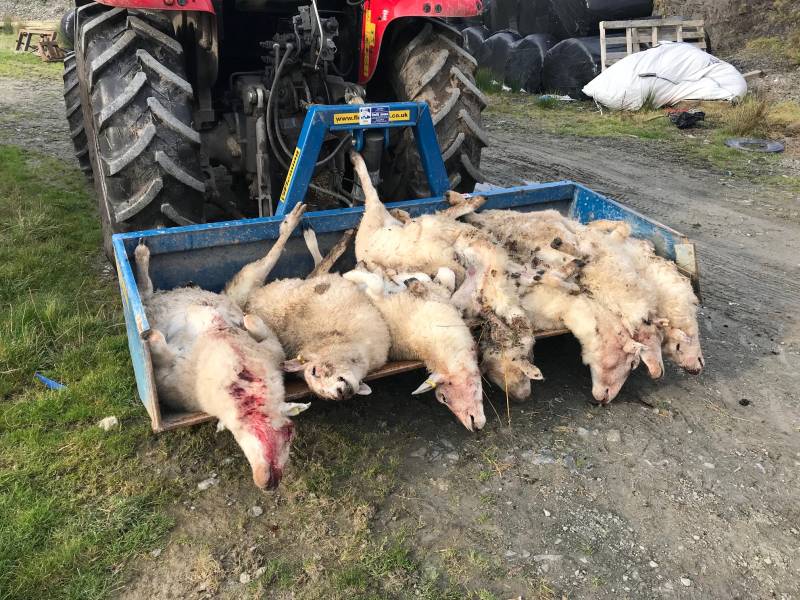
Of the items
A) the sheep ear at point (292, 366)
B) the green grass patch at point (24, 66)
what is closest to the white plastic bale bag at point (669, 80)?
the sheep ear at point (292, 366)

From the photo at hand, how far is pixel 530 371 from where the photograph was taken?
9.58ft

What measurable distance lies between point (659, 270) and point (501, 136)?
17.3 feet

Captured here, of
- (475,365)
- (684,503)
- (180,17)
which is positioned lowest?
(684,503)

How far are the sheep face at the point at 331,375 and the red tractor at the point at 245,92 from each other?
3.93ft

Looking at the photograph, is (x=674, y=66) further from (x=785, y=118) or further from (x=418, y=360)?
(x=418, y=360)

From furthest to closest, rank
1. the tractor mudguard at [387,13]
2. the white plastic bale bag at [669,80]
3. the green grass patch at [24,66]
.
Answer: the green grass patch at [24,66], the white plastic bale bag at [669,80], the tractor mudguard at [387,13]

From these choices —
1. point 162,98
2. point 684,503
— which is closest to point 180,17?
point 162,98

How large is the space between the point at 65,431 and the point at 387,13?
280 cm

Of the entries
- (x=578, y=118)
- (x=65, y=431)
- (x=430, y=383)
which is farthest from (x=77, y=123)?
(x=578, y=118)

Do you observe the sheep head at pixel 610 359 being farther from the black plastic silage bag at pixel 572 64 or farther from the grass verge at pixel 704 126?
the black plastic silage bag at pixel 572 64

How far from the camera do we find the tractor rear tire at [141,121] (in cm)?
313

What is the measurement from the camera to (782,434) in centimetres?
293

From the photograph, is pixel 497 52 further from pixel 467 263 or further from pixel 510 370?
pixel 510 370

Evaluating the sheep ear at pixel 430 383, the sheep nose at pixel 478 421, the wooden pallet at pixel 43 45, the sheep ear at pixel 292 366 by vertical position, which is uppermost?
the wooden pallet at pixel 43 45
